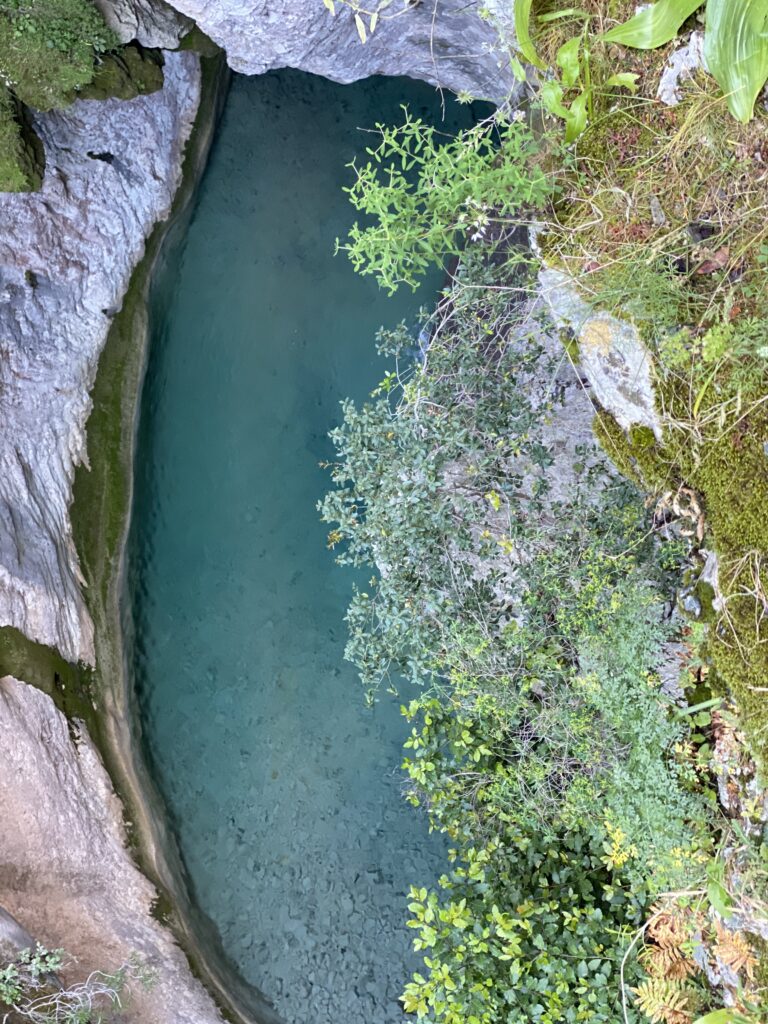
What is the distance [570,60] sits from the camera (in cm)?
216

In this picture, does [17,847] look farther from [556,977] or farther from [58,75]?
[58,75]

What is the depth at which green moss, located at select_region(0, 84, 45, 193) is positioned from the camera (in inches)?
178

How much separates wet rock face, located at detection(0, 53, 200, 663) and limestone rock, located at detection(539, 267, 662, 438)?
392 centimetres

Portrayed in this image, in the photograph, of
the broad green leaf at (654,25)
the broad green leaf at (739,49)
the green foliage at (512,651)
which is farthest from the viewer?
the green foliage at (512,651)

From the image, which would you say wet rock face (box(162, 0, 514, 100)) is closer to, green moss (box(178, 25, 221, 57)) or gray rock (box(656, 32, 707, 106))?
green moss (box(178, 25, 221, 57))

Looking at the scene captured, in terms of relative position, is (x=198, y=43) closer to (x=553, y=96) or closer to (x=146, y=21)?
(x=146, y=21)

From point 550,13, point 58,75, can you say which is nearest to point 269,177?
point 58,75

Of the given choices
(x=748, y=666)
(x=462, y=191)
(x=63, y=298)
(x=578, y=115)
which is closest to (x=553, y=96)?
(x=578, y=115)

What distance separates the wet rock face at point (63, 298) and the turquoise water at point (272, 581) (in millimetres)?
449

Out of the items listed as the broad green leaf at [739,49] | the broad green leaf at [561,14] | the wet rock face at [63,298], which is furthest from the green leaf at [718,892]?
A: the wet rock face at [63,298]

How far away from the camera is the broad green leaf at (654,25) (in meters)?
1.95

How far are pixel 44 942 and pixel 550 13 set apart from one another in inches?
215

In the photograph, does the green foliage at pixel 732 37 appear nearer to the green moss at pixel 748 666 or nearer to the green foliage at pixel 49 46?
the green moss at pixel 748 666

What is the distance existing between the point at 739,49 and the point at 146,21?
418 centimetres
